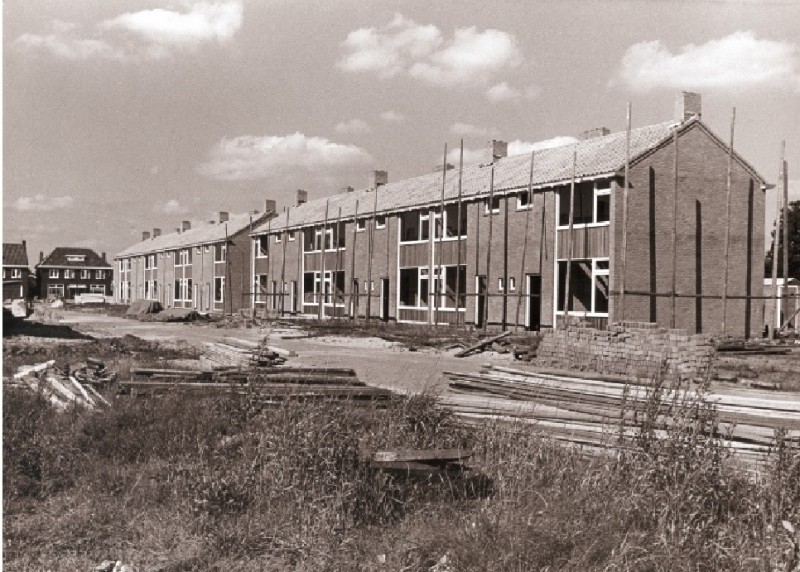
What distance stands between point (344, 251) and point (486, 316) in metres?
14.0

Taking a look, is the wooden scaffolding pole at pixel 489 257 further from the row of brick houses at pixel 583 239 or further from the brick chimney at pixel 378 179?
the brick chimney at pixel 378 179

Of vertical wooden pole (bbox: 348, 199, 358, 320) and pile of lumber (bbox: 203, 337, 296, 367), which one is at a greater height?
vertical wooden pole (bbox: 348, 199, 358, 320)

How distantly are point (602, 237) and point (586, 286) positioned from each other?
2611mm

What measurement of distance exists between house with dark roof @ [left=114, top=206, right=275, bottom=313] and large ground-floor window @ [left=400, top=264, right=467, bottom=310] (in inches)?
547

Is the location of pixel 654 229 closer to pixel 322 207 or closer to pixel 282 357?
pixel 282 357

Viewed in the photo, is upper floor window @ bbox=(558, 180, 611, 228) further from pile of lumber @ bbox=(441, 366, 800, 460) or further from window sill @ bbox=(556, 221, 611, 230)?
pile of lumber @ bbox=(441, 366, 800, 460)

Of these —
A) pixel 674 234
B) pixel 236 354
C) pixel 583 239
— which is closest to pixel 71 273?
pixel 583 239

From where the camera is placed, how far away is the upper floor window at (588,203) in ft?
82.4

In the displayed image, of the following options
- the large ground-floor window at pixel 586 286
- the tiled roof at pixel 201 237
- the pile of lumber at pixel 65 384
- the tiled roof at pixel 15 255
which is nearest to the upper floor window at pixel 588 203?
the large ground-floor window at pixel 586 286

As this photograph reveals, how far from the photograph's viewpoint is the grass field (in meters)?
4.86

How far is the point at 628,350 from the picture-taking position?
15.3 metres

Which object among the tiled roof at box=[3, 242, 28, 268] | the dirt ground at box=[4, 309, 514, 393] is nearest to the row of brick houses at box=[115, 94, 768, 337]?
the dirt ground at box=[4, 309, 514, 393]

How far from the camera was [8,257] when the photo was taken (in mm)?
79312

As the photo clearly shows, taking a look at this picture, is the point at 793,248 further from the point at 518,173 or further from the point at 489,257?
the point at 489,257
